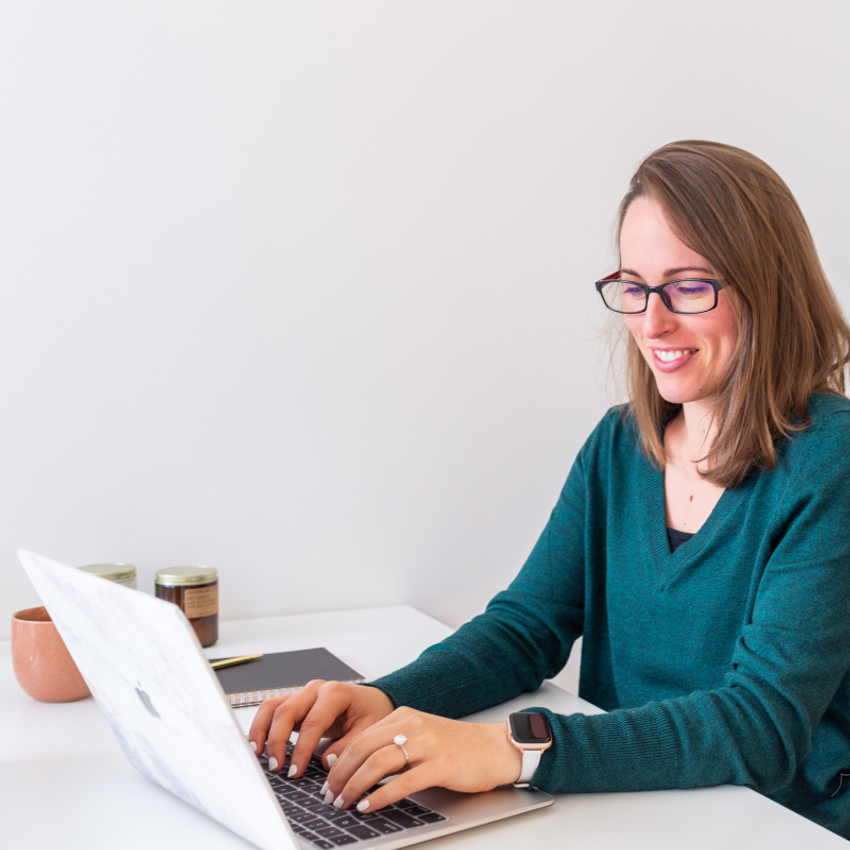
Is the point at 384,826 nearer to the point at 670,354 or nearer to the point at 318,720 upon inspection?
the point at 318,720

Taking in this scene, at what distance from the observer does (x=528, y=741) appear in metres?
0.76

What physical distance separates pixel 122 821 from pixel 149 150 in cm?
95

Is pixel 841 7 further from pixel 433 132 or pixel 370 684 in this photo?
pixel 370 684

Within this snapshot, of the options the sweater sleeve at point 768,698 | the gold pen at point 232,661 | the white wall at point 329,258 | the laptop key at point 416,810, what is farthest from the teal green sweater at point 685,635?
the white wall at point 329,258

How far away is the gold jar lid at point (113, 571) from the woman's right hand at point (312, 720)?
16.9 inches

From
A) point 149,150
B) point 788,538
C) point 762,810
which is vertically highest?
point 149,150

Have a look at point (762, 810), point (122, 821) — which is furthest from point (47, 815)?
point (762, 810)

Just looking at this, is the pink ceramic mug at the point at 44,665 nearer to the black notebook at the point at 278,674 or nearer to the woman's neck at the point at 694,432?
the black notebook at the point at 278,674

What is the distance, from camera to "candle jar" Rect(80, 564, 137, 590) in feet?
3.81

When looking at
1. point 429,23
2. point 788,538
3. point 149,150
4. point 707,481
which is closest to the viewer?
point 788,538

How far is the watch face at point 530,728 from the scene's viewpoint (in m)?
0.76

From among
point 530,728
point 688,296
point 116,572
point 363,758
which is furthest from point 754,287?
point 116,572

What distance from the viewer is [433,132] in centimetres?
146

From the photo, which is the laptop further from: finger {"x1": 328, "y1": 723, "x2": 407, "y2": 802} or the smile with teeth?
the smile with teeth
